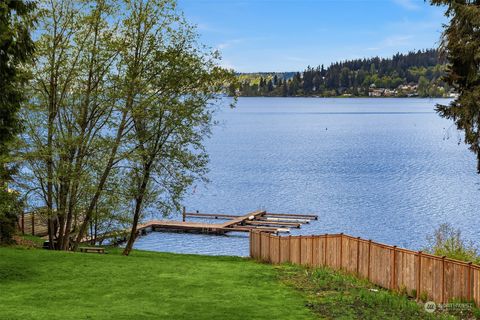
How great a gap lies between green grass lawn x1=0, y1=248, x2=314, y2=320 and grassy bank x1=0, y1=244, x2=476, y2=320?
2 cm

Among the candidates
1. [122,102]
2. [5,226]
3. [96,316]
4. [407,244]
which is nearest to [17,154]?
[5,226]

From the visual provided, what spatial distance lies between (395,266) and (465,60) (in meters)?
7.70

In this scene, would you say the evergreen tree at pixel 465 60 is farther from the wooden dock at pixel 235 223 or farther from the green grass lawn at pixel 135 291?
the wooden dock at pixel 235 223

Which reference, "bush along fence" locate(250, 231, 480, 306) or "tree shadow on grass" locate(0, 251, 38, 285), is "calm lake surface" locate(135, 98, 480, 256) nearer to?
"bush along fence" locate(250, 231, 480, 306)

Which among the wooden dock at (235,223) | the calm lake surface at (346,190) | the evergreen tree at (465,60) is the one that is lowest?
the wooden dock at (235,223)

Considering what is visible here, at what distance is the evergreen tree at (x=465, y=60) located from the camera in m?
19.1

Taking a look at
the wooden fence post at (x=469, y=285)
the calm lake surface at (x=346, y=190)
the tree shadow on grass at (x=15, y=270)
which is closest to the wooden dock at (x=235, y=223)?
the calm lake surface at (x=346, y=190)

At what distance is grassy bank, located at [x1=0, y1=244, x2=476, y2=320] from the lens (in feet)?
48.2

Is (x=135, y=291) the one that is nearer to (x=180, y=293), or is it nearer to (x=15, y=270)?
(x=180, y=293)

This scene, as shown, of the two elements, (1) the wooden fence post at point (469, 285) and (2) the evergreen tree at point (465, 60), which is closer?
(1) the wooden fence post at point (469, 285)

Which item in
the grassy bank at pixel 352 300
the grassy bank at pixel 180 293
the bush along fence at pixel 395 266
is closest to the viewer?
the grassy bank at pixel 180 293

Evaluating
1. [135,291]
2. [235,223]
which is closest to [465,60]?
[135,291]

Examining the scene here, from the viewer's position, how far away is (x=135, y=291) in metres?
17.3

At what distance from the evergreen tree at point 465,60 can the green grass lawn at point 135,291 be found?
870cm
